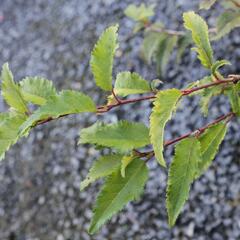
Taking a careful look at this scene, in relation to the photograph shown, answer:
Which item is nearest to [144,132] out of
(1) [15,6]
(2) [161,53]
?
(2) [161,53]

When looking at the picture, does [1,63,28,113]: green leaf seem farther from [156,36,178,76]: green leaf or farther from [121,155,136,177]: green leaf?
[156,36,178,76]: green leaf

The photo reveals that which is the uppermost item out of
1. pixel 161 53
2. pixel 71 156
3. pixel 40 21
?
pixel 161 53

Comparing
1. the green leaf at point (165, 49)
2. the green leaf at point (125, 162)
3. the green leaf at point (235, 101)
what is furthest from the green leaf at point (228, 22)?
the green leaf at point (125, 162)

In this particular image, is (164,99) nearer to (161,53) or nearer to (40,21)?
(161,53)

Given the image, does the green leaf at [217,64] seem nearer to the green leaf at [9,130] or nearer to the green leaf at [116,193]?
the green leaf at [116,193]

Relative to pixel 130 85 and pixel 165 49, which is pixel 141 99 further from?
pixel 165 49

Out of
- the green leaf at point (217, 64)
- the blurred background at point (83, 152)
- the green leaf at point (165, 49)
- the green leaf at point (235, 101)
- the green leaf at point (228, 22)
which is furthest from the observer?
the blurred background at point (83, 152)
